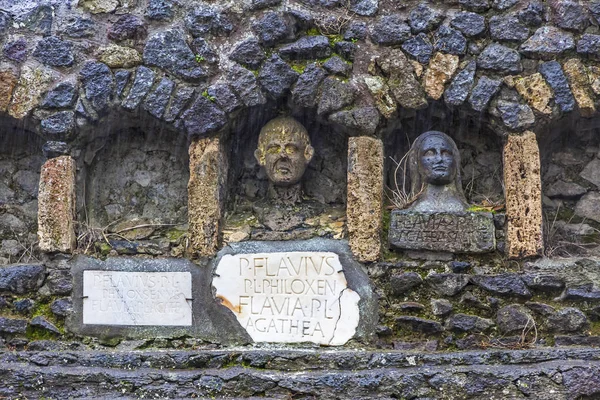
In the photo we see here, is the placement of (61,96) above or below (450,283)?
above

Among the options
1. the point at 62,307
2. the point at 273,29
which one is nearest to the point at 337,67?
the point at 273,29

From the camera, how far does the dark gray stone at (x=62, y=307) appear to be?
7.07 meters

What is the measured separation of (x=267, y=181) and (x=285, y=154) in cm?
40

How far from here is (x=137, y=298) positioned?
23.1ft

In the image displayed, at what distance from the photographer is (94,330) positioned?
704 cm

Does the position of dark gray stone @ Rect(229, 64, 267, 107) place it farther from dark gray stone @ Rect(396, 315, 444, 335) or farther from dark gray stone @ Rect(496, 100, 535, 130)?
dark gray stone @ Rect(396, 315, 444, 335)

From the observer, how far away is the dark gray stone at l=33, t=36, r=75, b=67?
7.28 meters

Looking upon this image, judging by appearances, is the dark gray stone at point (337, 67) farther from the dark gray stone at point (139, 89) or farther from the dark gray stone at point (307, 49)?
the dark gray stone at point (139, 89)

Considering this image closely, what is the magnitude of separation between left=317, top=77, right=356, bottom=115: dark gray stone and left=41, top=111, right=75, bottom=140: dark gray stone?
176 centimetres

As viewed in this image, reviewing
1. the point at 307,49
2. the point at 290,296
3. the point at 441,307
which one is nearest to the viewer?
the point at 441,307

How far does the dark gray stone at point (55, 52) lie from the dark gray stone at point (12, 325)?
183 centimetres

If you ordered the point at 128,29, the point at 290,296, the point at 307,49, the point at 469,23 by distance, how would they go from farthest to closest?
the point at 128,29, the point at 307,49, the point at 469,23, the point at 290,296

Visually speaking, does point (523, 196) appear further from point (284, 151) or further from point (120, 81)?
point (120, 81)

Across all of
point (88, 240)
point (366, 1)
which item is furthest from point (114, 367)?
point (366, 1)
